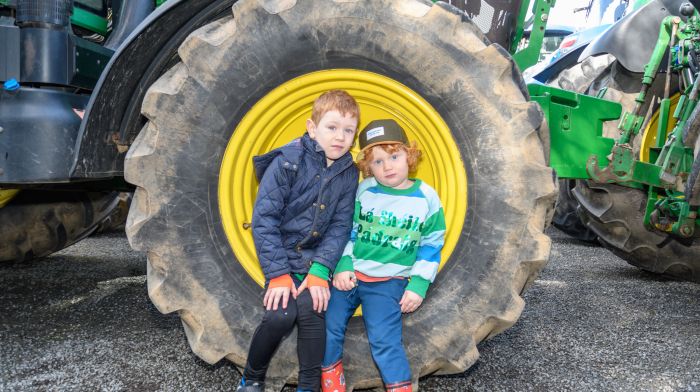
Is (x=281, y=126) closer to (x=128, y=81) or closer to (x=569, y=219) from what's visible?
(x=128, y=81)

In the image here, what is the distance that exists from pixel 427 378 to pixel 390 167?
806mm

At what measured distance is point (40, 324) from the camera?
2.73 meters

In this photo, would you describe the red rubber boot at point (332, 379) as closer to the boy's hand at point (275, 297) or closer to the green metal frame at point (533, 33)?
the boy's hand at point (275, 297)

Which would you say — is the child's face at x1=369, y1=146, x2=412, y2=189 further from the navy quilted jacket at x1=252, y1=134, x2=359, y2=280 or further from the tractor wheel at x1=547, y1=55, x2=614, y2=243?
the tractor wheel at x1=547, y1=55, x2=614, y2=243

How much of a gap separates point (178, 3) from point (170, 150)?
506 millimetres

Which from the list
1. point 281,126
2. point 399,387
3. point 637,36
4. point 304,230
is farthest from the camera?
point 637,36

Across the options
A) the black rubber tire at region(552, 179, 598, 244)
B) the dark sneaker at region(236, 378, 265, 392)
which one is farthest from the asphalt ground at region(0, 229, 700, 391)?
the black rubber tire at region(552, 179, 598, 244)

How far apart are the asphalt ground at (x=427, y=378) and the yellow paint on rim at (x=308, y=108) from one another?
573 mm

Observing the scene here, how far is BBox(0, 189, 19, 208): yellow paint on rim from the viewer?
3473 millimetres

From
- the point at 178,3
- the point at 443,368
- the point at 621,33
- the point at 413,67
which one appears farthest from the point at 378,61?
the point at 621,33

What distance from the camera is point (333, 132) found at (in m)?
2.00

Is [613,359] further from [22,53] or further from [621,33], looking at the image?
[22,53]

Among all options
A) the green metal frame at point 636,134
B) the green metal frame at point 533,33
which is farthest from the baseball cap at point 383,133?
the green metal frame at point 533,33

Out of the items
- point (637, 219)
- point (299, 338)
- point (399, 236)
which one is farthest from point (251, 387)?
point (637, 219)
